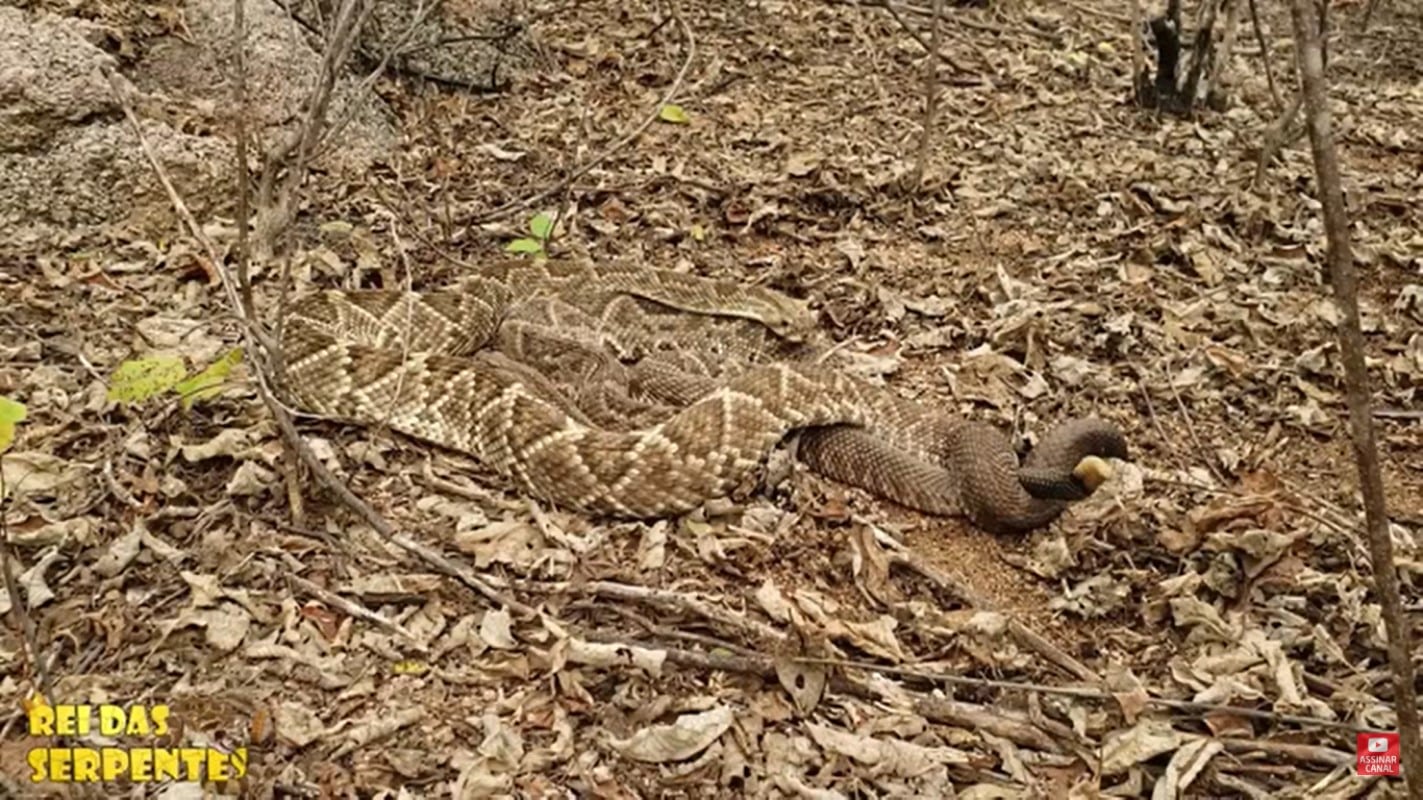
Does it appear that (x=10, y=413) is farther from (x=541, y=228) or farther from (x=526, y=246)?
(x=541, y=228)

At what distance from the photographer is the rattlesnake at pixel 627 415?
4402 mm

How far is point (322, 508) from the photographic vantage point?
4.23 metres

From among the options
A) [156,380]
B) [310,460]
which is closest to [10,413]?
[156,380]

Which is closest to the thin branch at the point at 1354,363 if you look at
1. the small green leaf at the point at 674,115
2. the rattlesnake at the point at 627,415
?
the rattlesnake at the point at 627,415

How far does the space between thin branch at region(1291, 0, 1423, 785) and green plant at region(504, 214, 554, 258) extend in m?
4.59

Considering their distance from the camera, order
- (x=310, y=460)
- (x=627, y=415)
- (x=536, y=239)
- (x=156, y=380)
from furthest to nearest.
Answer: (x=536, y=239), (x=627, y=415), (x=310, y=460), (x=156, y=380)

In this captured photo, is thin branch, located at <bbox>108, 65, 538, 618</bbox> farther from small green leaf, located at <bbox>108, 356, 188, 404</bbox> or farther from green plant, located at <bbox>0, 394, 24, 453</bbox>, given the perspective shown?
green plant, located at <bbox>0, 394, 24, 453</bbox>

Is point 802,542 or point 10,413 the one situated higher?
point 10,413

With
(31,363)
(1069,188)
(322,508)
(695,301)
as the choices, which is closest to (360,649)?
(322,508)

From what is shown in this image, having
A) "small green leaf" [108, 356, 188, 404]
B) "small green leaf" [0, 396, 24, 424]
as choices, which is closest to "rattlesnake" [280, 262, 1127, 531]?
"small green leaf" [108, 356, 188, 404]

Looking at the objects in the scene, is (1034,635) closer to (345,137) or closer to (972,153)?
(972,153)

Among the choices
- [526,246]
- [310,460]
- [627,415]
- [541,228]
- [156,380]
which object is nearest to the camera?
[156,380]

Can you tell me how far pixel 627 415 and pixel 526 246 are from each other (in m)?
1.85

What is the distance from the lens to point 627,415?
16.3 feet
